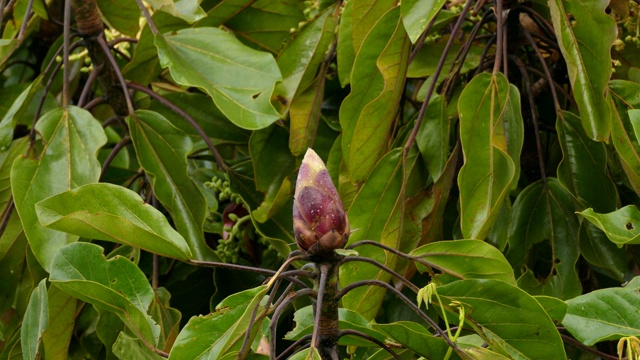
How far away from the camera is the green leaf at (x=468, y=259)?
3.15ft

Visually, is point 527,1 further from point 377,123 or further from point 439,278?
point 439,278

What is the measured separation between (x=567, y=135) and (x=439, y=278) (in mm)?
383

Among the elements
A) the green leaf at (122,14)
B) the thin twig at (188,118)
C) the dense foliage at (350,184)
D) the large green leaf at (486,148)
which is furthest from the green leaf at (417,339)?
the green leaf at (122,14)

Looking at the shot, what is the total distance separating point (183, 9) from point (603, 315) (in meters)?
0.66

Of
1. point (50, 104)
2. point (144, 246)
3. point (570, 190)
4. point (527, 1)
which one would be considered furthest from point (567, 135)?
point (50, 104)

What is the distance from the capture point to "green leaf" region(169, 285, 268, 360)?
32.5 inches

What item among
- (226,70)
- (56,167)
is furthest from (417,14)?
(56,167)

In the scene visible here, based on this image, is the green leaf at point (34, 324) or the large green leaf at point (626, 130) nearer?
the green leaf at point (34, 324)

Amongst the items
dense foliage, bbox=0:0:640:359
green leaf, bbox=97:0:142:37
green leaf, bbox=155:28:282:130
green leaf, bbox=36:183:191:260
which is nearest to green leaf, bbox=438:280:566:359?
dense foliage, bbox=0:0:640:359

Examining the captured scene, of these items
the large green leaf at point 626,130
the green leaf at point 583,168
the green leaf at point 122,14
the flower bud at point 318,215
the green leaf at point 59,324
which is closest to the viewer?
the flower bud at point 318,215

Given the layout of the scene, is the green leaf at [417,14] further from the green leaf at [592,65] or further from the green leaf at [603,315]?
the green leaf at [603,315]

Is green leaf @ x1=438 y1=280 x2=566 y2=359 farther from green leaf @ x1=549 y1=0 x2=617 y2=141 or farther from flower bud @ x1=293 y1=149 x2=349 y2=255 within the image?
green leaf @ x1=549 y1=0 x2=617 y2=141

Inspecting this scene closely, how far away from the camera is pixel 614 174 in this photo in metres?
1.41

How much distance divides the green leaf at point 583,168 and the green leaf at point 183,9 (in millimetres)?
491
